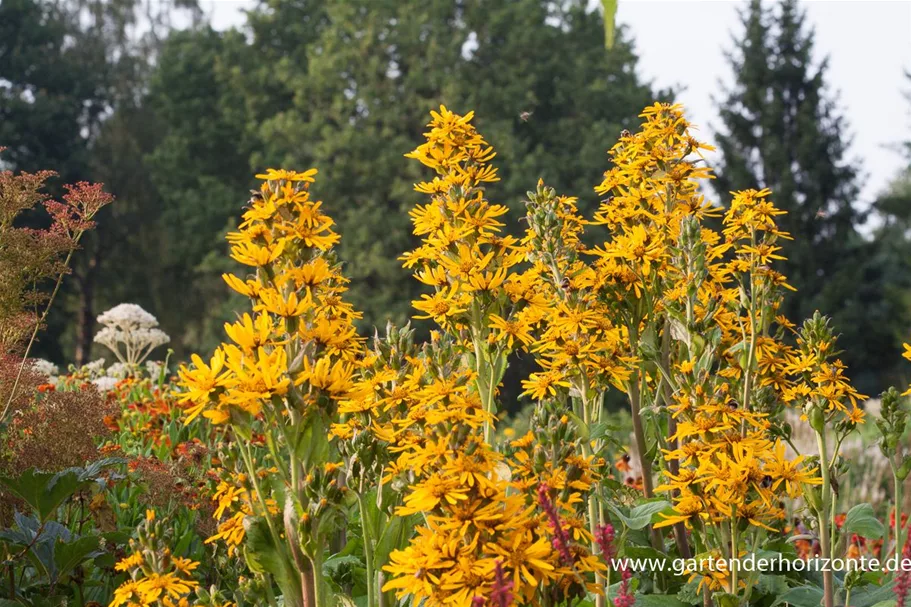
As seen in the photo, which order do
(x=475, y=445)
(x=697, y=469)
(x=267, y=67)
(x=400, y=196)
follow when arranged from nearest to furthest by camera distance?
1. (x=475, y=445)
2. (x=697, y=469)
3. (x=400, y=196)
4. (x=267, y=67)

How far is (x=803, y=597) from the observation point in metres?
2.99

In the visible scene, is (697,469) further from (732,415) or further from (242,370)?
(242,370)

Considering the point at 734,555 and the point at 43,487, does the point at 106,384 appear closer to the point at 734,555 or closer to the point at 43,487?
the point at 43,487

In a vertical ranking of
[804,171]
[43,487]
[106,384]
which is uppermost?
[804,171]

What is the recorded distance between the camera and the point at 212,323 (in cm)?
2797

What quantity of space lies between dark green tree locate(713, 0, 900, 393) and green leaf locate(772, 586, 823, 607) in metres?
27.6

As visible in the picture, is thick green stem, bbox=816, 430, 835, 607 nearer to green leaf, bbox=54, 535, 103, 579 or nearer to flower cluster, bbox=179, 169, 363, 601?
flower cluster, bbox=179, 169, 363, 601

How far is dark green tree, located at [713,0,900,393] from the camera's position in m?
30.0

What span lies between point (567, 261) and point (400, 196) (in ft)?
75.1

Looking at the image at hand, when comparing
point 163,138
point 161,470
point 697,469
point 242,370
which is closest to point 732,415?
point 697,469

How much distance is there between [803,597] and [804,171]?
30.4 meters

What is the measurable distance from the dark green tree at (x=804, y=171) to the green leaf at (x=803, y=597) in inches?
1086

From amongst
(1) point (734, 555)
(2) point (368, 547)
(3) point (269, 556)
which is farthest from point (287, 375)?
(1) point (734, 555)

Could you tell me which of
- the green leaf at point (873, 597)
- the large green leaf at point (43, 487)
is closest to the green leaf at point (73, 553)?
the large green leaf at point (43, 487)
